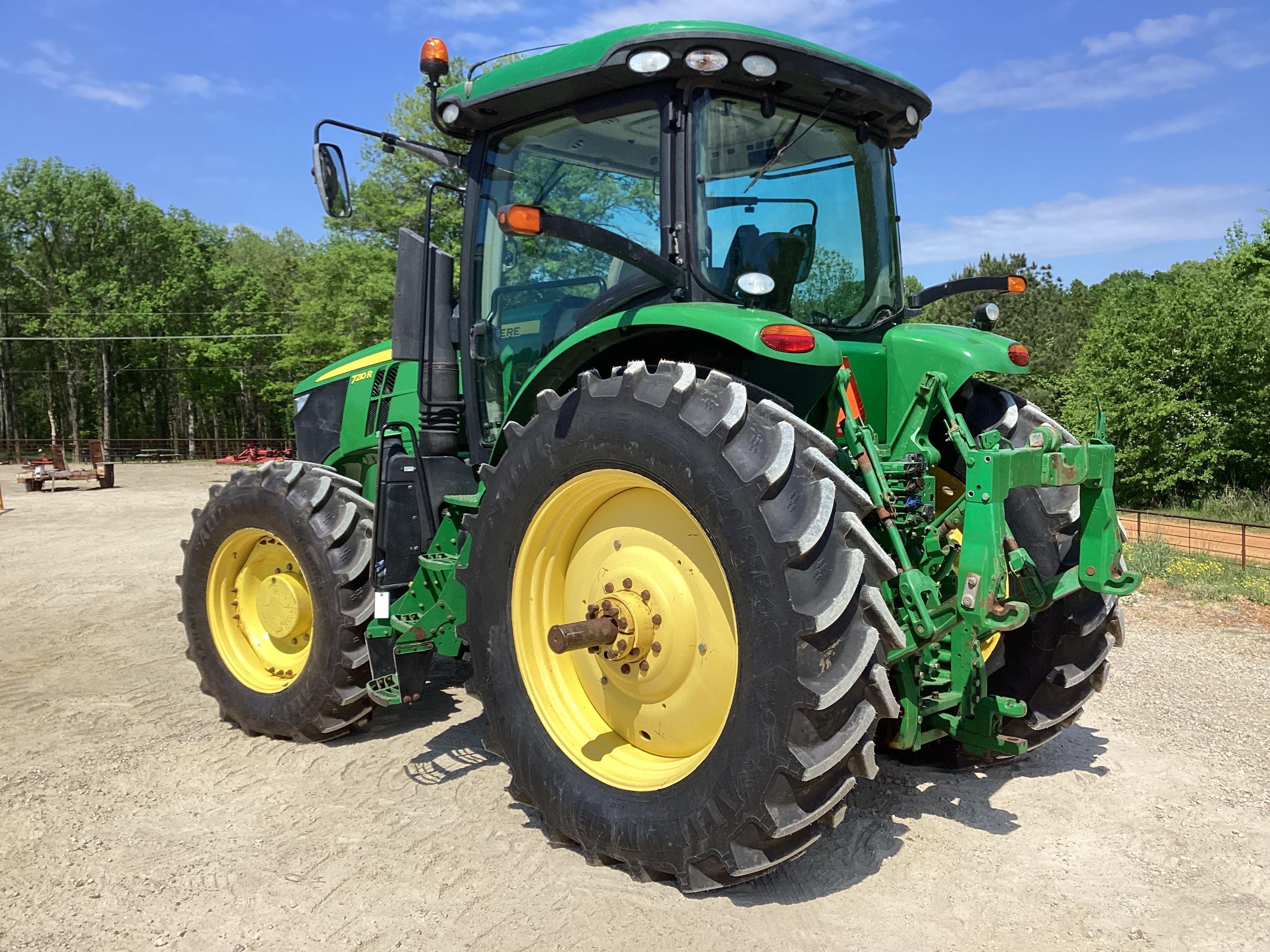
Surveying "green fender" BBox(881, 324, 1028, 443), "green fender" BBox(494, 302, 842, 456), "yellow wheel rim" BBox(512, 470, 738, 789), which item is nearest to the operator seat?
"green fender" BBox(494, 302, 842, 456)

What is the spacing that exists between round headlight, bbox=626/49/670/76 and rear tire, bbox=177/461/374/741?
236cm

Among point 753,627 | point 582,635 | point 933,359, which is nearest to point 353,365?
point 582,635

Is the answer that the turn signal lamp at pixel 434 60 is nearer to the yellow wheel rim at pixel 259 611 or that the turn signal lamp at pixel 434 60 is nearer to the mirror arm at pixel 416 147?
the mirror arm at pixel 416 147

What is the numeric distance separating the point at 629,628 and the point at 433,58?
2558mm

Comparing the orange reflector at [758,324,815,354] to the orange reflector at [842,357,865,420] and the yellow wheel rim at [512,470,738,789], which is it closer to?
the orange reflector at [842,357,865,420]

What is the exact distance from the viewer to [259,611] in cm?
479

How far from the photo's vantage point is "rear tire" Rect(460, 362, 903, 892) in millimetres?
2576

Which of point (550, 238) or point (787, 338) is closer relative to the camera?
point (787, 338)

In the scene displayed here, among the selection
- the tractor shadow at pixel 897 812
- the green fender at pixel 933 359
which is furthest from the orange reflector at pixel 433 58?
the tractor shadow at pixel 897 812

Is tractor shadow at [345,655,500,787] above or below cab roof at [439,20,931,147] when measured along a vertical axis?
below

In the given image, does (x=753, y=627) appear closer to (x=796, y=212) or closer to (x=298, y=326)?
(x=796, y=212)

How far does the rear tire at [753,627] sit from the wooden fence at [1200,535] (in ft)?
29.5

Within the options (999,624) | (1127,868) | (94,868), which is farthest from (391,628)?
(1127,868)

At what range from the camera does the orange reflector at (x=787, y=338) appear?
2816 mm
